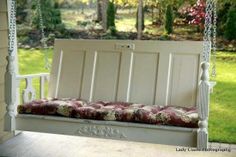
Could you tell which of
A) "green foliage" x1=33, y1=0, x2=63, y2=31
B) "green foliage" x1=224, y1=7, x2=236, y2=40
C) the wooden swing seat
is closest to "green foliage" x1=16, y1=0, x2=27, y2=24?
"green foliage" x1=33, y1=0, x2=63, y2=31

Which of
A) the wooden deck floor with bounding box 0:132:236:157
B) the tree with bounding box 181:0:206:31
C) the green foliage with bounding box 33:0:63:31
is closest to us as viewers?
the wooden deck floor with bounding box 0:132:236:157

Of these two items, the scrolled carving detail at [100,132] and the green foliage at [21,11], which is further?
the green foliage at [21,11]

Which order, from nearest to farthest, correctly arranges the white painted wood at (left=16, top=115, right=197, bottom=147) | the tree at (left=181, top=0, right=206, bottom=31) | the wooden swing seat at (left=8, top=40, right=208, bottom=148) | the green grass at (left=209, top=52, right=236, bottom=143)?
the white painted wood at (left=16, top=115, right=197, bottom=147) → the wooden swing seat at (left=8, top=40, right=208, bottom=148) → the green grass at (left=209, top=52, right=236, bottom=143) → the tree at (left=181, top=0, right=206, bottom=31)

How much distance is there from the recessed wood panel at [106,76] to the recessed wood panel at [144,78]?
166 millimetres

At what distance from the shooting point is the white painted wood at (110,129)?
9.18 feet

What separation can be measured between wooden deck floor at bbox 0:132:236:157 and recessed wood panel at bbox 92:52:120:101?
560 millimetres

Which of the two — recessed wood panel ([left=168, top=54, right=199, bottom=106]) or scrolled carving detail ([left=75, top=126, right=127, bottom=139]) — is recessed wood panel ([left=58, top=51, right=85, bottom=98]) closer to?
scrolled carving detail ([left=75, top=126, right=127, bottom=139])

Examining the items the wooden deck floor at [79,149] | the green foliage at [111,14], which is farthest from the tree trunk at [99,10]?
the wooden deck floor at [79,149]

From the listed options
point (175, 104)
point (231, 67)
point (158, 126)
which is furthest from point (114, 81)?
point (231, 67)

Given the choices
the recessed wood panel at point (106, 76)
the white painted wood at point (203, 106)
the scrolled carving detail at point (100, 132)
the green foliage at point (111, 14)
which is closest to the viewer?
the white painted wood at point (203, 106)

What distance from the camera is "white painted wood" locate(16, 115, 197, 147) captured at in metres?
2.80

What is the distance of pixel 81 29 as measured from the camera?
596 cm

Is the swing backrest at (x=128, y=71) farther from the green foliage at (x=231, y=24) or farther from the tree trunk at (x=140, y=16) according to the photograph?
the green foliage at (x=231, y=24)

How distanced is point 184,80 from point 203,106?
757mm
